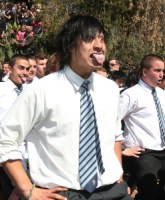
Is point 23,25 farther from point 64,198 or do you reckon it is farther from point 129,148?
point 64,198

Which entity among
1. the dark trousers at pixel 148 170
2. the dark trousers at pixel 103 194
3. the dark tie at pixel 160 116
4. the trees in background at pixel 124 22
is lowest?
the trees in background at pixel 124 22

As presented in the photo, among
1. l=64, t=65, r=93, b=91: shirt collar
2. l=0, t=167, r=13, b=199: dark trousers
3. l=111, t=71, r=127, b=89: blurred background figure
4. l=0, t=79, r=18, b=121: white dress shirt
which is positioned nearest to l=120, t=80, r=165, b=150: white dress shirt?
l=0, t=79, r=18, b=121: white dress shirt

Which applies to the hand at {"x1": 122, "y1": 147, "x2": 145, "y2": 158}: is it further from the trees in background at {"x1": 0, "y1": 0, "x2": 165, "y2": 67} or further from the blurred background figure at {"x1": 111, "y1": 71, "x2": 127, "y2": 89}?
the trees in background at {"x1": 0, "y1": 0, "x2": 165, "y2": 67}

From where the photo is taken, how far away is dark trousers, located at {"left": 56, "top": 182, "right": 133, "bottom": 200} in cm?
252

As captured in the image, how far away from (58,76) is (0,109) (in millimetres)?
2357

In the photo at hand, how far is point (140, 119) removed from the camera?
501 centimetres

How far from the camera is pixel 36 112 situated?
251 centimetres

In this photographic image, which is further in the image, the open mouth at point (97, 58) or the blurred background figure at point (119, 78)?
the blurred background figure at point (119, 78)

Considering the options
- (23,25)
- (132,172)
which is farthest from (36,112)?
(23,25)

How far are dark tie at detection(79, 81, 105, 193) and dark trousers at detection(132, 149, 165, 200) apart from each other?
2.40 meters

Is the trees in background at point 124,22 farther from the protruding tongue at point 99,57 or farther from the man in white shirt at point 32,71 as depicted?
the protruding tongue at point 99,57

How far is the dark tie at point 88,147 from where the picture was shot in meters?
2.52

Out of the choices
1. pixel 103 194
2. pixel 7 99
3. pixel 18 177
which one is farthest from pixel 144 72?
pixel 18 177

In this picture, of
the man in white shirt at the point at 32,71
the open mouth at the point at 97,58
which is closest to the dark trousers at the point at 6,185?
the open mouth at the point at 97,58
